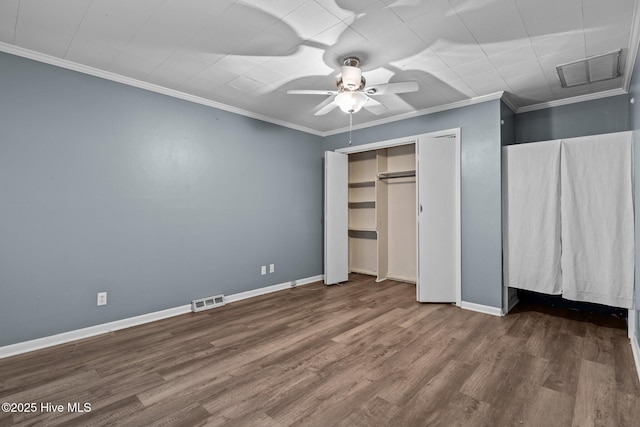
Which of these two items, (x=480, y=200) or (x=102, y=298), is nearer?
(x=102, y=298)

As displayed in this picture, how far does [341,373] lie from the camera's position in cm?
221

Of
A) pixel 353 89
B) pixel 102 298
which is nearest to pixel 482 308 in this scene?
pixel 353 89

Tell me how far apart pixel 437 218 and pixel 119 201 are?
3.70m

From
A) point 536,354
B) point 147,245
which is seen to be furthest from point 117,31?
point 536,354

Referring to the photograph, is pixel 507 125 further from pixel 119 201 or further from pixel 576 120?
pixel 119 201

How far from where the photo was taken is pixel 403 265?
5.29 m

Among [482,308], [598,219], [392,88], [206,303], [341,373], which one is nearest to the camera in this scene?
[341,373]

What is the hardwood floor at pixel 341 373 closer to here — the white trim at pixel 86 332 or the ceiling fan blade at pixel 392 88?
the white trim at pixel 86 332

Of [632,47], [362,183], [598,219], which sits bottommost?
[598,219]

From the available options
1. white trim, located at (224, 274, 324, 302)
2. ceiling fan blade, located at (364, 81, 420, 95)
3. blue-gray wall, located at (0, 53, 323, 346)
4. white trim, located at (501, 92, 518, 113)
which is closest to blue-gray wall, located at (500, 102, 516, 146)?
white trim, located at (501, 92, 518, 113)

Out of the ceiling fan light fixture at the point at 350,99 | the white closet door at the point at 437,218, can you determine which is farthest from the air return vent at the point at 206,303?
the ceiling fan light fixture at the point at 350,99

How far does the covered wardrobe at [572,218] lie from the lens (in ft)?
9.48

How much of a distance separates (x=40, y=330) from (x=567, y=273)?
5117 millimetres

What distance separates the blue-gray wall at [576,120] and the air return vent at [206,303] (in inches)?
176
